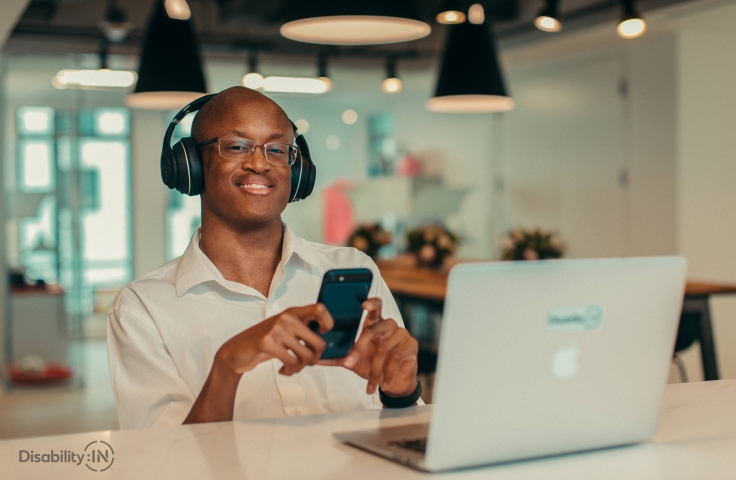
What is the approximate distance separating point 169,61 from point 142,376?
7.98ft

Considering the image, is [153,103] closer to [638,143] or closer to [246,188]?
[246,188]

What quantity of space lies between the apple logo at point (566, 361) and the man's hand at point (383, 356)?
1.23 ft

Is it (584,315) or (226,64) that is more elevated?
(226,64)

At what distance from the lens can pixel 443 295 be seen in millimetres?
4719

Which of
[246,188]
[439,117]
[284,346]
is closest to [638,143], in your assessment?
[439,117]

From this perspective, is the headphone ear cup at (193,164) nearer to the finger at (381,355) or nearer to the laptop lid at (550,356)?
the finger at (381,355)

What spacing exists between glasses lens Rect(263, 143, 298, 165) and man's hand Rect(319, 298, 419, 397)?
0.58 metres

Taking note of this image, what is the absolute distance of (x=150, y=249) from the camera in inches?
378

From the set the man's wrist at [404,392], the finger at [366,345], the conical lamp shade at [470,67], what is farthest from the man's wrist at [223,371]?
the conical lamp shade at [470,67]

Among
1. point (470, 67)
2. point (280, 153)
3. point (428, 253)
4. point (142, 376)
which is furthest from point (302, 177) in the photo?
point (428, 253)

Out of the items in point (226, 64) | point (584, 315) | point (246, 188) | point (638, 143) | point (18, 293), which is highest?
point (226, 64)

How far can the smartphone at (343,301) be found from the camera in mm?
1354

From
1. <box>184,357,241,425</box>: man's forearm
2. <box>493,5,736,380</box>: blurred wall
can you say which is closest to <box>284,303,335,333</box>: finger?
<box>184,357,241,425</box>: man's forearm

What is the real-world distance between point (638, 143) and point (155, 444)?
586 centimetres
